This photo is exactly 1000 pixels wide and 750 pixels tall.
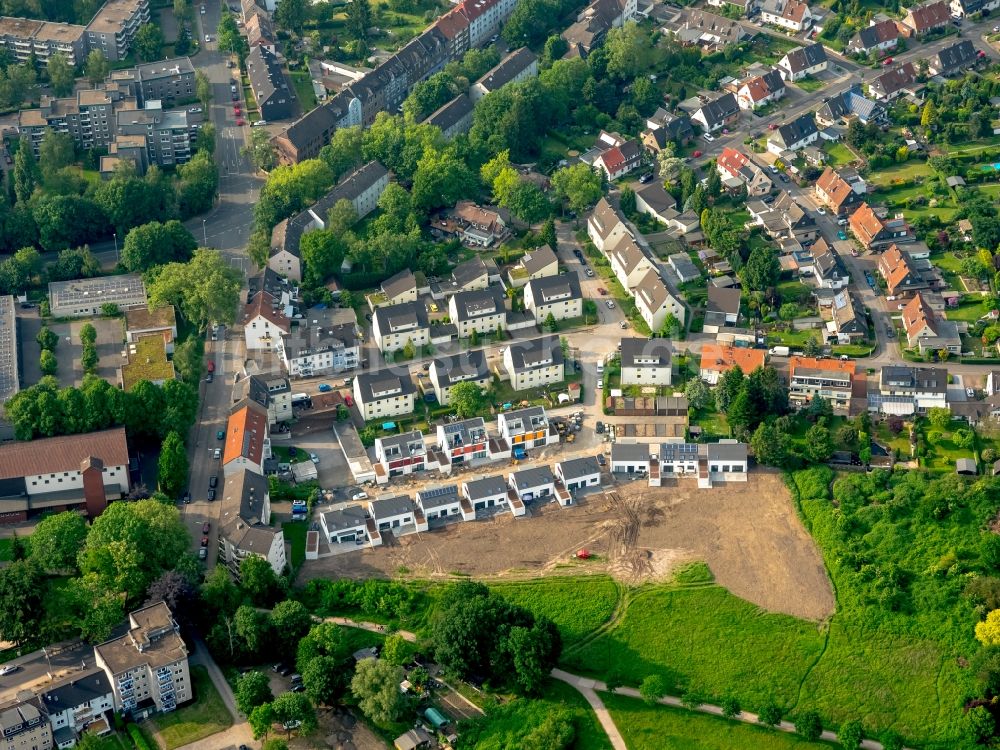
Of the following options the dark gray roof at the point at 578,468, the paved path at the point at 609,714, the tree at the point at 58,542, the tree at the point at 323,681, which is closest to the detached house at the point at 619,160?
the dark gray roof at the point at 578,468

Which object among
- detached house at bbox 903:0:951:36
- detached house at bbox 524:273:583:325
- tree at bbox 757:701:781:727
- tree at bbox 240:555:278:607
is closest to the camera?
tree at bbox 757:701:781:727

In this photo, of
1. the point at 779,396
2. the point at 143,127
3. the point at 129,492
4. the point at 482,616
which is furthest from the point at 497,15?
the point at 482,616

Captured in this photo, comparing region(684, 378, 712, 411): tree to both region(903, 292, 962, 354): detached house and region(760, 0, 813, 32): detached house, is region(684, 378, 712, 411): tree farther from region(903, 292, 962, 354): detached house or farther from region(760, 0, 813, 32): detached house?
region(760, 0, 813, 32): detached house

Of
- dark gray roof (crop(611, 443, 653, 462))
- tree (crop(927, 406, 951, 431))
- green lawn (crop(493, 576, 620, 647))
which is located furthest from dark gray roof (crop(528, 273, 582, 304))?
tree (crop(927, 406, 951, 431))

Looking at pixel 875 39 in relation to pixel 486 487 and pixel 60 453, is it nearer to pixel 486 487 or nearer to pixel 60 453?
pixel 486 487

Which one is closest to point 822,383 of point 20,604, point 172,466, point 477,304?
point 477,304

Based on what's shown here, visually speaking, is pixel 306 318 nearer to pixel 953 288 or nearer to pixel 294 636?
pixel 294 636
